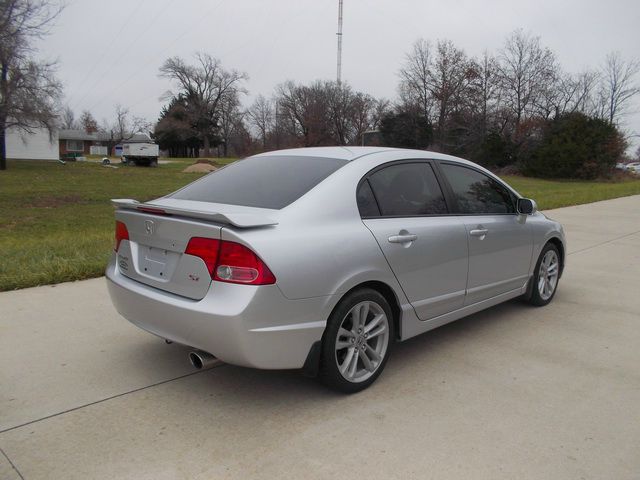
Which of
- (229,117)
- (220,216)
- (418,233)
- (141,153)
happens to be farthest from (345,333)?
(229,117)

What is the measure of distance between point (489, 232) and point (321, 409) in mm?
2094

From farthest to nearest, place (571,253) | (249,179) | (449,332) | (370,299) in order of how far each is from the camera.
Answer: (571,253)
(449,332)
(249,179)
(370,299)

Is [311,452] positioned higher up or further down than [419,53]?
further down

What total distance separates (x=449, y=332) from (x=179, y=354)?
2.22m

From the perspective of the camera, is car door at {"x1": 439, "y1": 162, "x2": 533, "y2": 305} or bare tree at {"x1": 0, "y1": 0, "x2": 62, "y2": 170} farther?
bare tree at {"x1": 0, "y1": 0, "x2": 62, "y2": 170}

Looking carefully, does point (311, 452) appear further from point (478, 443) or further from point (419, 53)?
point (419, 53)

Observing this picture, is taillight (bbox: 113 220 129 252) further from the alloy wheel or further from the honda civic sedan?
the alloy wheel

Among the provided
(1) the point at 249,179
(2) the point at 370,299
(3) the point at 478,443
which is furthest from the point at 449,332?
(1) the point at 249,179

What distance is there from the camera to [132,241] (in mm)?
3529

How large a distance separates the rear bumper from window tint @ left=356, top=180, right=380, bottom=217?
2.28ft

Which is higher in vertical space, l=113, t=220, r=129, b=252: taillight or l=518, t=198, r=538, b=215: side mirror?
l=518, t=198, r=538, b=215: side mirror

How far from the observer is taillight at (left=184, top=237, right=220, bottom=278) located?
293 centimetres

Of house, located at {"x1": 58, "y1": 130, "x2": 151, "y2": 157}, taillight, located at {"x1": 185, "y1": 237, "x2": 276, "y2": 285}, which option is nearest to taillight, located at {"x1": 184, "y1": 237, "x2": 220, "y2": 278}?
taillight, located at {"x1": 185, "y1": 237, "x2": 276, "y2": 285}

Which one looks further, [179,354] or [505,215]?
[505,215]
